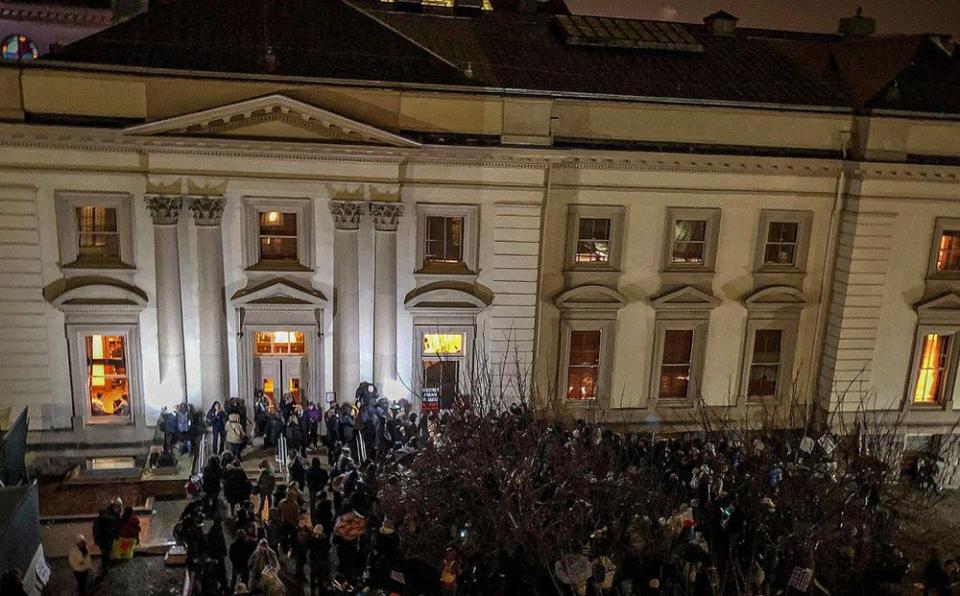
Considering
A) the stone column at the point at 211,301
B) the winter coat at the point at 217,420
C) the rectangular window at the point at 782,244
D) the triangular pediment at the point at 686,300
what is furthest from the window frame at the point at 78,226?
the rectangular window at the point at 782,244

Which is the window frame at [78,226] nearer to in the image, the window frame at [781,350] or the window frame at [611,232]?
the window frame at [611,232]

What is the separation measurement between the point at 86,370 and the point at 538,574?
15.6m

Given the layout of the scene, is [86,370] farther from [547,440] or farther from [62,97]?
[547,440]

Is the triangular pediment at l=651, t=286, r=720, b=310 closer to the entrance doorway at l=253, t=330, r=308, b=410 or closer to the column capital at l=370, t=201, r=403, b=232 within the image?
the column capital at l=370, t=201, r=403, b=232

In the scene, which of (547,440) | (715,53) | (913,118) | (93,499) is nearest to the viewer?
(547,440)

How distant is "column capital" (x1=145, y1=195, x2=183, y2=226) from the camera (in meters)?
23.6

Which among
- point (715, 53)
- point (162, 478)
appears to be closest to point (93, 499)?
point (162, 478)

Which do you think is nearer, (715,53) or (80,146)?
(80,146)

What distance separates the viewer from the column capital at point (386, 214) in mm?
24859

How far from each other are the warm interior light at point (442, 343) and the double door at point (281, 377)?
3950 millimetres

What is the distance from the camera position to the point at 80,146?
76.6 feet

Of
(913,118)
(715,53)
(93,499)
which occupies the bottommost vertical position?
(93,499)

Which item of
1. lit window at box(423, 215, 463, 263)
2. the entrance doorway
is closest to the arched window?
the entrance doorway

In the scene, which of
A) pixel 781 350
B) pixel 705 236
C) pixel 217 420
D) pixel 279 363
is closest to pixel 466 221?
pixel 279 363
